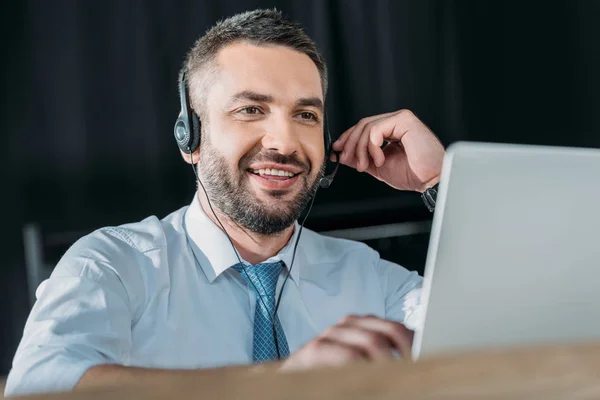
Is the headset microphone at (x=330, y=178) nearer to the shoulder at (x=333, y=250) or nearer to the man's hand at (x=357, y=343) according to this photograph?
the shoulder at (x=333, y=250)

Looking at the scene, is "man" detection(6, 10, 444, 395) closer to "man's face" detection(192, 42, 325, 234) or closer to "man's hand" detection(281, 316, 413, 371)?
"man's face" detection(192, 42, 325, 234)

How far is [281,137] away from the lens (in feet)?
5.84

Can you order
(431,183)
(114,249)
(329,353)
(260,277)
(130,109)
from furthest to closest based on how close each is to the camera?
(130,109) → (431,183) → (260,277) → (114,249) → (329,353)

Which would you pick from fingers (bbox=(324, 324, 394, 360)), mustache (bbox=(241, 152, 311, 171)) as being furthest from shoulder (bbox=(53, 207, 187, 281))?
fingers (bbox=(324, 324, 394, 360))

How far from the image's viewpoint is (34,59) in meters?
2.09

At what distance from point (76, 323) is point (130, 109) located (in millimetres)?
1026

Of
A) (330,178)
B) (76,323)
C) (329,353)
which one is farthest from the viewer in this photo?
(330,178)

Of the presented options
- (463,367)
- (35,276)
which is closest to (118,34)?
(35,276)

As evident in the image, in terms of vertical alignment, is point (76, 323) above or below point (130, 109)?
below

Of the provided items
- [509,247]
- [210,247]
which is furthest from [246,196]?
[509,247]

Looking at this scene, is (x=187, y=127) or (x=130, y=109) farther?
(x=130, y=109)

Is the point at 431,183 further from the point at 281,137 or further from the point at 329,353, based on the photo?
the point at 329,353

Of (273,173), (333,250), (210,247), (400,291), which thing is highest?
(273,173)

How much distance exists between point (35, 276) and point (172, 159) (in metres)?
0.63
